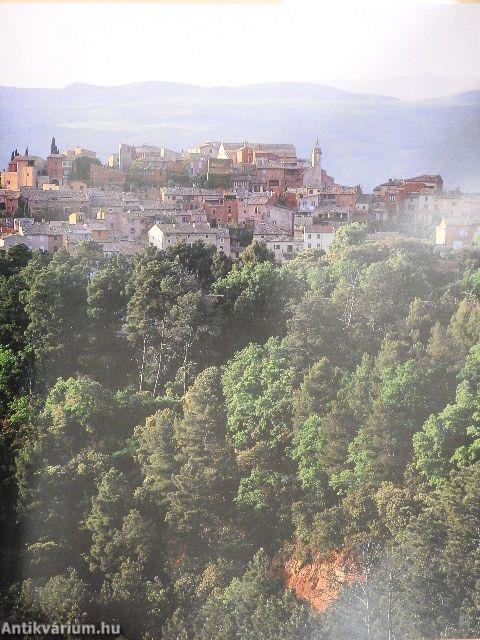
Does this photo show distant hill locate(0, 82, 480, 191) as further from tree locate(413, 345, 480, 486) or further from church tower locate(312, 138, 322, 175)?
tree locate(413, 345, 480, 486)

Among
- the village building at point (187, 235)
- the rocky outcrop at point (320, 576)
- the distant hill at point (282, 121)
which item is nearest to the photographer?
the rocky outcrop at point (320, 576)

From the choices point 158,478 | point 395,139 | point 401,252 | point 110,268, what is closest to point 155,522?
point 158,478

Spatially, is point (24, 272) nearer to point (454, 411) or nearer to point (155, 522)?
point (155, 522)

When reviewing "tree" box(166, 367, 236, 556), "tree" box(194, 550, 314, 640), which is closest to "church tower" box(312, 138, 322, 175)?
"tree" box(166, 367, 236, 556)

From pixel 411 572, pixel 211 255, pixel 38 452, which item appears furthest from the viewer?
pixel 211 255

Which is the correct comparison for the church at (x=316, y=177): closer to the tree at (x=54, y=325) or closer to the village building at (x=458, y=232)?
the village building at (x=458, y=232)

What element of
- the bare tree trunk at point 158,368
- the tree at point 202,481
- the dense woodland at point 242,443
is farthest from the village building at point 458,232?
the tree at point 202,481
